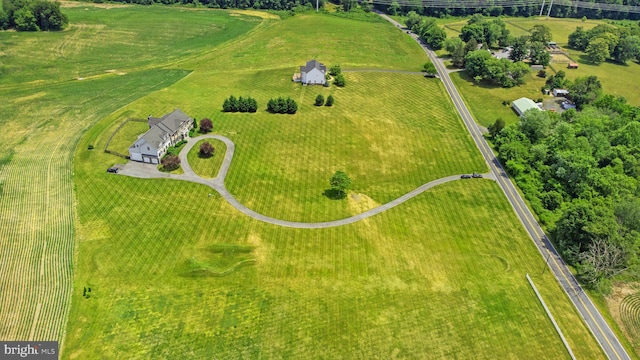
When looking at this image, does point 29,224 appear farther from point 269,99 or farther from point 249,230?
point 269,99

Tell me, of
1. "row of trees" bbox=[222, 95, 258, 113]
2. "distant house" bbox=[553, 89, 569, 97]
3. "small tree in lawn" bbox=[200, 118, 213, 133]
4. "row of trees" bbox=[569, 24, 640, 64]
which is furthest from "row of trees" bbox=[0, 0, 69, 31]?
"row of trees" bbox=[569, 24, 640, 64]

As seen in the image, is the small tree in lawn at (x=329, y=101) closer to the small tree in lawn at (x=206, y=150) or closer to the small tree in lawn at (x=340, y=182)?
the small tree in lawn at (x=206, y=150)

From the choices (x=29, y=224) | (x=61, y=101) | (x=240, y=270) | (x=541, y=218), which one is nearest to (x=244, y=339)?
(x=240, y=270)

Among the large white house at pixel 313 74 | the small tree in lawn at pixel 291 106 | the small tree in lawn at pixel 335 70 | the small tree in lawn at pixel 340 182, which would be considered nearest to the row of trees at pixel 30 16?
the large white house at pixel 313 74

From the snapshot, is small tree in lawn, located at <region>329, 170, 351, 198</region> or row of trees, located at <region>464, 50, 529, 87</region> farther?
row of trees, located at <region>464, 50, 529, 87</region>

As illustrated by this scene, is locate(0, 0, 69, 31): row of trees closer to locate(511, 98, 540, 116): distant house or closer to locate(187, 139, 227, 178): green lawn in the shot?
locate(187, 139, 227, 178): green lawn

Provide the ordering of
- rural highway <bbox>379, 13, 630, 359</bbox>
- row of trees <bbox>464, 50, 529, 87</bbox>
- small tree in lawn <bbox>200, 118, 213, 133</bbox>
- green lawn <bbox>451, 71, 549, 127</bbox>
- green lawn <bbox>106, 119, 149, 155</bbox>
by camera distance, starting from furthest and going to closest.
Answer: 1. row of trees <bbox>464, 50, 529, 87</bbox>
2. green lawn <bbox>451, 71, 549, 127</bbox>
3. small tree in lawn <bbox>200, 118, 213, 133</bbox>
4. green lawn <bbox>106, 119, 149, 155</bbox>
5. rural highway <bbox>379, 13, 630, 359</bbox>
